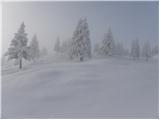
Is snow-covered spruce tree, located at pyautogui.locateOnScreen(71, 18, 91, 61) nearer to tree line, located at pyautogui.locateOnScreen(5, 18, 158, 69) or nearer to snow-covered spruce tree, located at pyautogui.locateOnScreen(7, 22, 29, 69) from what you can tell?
tree line, located at pyautogui.locateOnScreen(5, 18, 158, 69)

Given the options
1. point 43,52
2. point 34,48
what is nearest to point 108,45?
point 43,52

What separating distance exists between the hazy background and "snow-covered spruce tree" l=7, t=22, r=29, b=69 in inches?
2.8

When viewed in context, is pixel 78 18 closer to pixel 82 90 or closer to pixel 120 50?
pixel 120 50

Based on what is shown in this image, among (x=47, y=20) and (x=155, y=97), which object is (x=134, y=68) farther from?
(x=47, y=20)

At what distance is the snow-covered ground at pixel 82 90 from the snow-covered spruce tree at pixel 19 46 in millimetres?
193

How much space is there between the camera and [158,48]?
3463 mm

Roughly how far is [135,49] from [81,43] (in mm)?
842

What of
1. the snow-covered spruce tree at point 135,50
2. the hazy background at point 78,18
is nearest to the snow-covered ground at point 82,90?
the snow-covered spruce tree at point 135,50

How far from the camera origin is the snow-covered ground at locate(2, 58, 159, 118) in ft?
10.9

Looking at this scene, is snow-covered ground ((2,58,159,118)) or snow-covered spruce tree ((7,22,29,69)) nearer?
snow-covered ground ((2,58,159,118))

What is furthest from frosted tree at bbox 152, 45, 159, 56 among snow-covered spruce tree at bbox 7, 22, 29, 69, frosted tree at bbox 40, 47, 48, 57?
snow-covered spruce tree at bbox 7, 22, 29, 69

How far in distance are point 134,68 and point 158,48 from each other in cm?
47

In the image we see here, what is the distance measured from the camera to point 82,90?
3.45 meters

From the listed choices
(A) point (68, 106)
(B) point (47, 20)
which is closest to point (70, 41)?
(B) point (47, 20)
